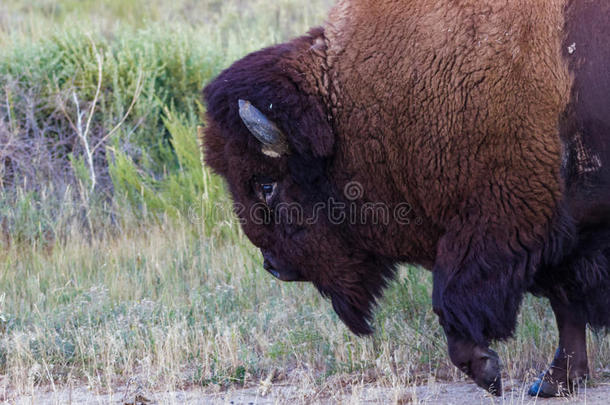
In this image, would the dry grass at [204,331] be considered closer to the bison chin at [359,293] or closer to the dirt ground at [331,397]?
the dirt ground at [331,397]

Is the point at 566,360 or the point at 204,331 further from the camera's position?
the point at 204,331

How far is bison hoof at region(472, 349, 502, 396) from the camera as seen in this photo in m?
Answer: 3.69

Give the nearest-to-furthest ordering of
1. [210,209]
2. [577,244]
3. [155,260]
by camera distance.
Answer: [577,244], [155,260], [210,209]

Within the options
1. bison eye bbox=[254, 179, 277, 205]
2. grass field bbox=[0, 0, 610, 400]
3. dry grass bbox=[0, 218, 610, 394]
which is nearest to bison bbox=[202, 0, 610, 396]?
bison eye bbox=[254, 179, 277, 205]

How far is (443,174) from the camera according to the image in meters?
3.73

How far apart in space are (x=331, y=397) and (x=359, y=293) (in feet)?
1.91

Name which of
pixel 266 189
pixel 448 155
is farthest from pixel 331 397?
pixel 448 155

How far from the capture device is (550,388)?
163 inches

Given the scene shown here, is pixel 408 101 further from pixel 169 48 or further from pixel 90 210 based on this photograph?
pixel 169 48

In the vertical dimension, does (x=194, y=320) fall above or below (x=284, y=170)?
below

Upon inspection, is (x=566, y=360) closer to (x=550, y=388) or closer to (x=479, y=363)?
(x=550, y=388)

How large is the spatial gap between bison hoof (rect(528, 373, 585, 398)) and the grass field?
0.23m

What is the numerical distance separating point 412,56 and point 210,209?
362 cm

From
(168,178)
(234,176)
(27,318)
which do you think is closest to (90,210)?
(168,178)
